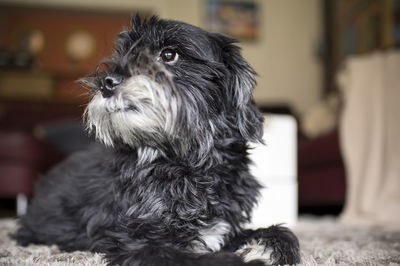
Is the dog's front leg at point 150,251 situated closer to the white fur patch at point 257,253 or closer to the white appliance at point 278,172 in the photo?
the white fur patch at point 257,253

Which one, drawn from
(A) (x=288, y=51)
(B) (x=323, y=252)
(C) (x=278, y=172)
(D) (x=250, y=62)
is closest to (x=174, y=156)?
(B) (x=323, y=252)

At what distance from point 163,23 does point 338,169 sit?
2.77 m

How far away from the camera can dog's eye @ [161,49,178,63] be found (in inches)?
66.4

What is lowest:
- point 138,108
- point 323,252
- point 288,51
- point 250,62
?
point 323,252

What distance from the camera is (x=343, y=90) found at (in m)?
4.45

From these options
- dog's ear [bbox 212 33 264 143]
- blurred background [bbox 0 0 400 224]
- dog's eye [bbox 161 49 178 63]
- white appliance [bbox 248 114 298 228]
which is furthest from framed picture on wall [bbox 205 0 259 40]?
dog's eye [bbox 161 49 178 63]

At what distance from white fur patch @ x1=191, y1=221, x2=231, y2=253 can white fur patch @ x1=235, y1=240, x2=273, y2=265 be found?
0.31 feet

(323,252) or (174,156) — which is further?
(323,252)

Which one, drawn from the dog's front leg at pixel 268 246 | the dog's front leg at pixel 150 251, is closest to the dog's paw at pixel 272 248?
the dog's front leg at pixel 268 246

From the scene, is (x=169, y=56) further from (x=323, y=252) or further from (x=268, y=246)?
(x=323, y=252)

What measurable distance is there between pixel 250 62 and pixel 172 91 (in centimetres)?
670

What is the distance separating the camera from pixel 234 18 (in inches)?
311

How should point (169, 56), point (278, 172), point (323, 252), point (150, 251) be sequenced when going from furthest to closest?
point (278, 172) < point (323, 252) < point (169, 56) < point (150, 251)

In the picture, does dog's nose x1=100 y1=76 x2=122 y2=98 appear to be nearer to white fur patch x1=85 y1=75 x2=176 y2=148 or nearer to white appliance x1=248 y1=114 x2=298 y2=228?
white fur patch x1=85 y1=75 x2=176 y2=148
